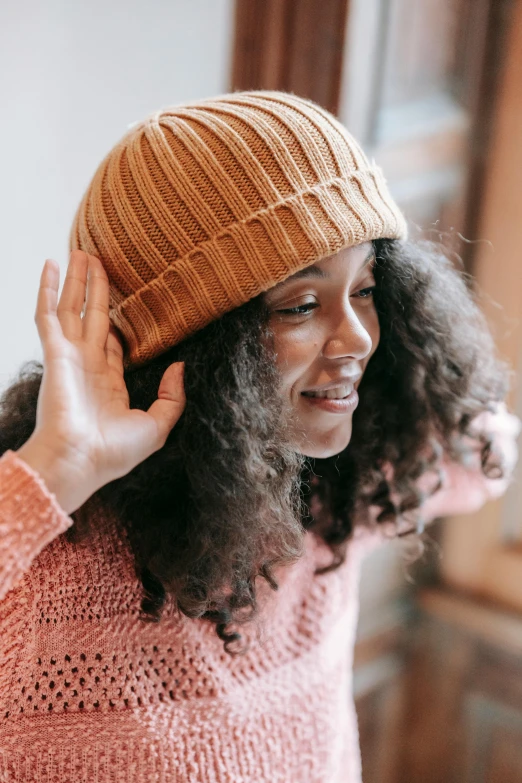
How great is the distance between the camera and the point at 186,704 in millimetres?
953

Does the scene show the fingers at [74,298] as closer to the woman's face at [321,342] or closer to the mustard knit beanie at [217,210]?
the mustard knit beanie at [217,210]

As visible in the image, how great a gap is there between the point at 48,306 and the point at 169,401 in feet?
0.54

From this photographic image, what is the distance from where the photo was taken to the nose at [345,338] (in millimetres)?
938

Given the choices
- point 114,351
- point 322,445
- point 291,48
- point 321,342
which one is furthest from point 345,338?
point 291,48

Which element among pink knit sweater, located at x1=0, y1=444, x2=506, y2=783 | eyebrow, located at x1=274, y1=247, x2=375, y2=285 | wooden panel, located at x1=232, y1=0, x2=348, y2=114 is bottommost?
pink knit sweater, located at x1=0, y1=444, x2=506, y2=783

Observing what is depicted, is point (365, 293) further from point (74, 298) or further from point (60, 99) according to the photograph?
point (60, 99)

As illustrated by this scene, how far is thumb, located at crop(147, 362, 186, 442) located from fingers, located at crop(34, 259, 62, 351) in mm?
131

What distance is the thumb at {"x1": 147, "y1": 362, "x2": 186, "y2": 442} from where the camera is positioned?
883 mm

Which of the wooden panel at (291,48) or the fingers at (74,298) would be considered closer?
the fingers at (74,298)

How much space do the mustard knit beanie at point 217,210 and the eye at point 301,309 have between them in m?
0.07

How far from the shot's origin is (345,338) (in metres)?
0.94

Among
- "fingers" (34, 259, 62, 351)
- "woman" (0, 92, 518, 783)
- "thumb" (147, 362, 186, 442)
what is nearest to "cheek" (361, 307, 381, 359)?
"woman" (0, 92, 518, 783)

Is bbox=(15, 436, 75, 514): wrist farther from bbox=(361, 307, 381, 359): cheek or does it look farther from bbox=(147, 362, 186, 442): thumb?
bbox=(361, 307, 381, 359): cheek

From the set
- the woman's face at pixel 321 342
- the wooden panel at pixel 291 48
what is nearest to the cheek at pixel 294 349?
the woman's face at pixel 321 342
